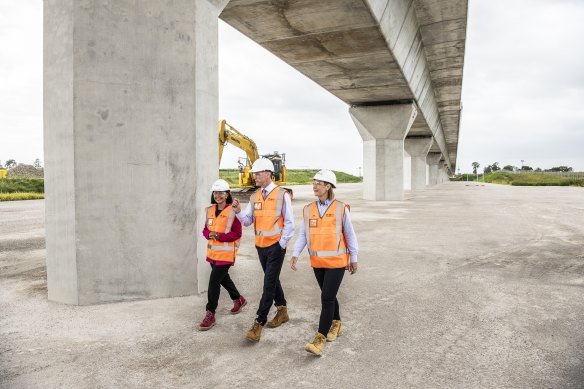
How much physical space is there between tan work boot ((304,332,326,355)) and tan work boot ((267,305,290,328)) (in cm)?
76

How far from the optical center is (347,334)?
4184mm

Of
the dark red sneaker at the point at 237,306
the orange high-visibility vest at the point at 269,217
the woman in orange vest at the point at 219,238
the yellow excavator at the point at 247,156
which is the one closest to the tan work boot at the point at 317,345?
the orange high-visibility vest at the point at 269,217

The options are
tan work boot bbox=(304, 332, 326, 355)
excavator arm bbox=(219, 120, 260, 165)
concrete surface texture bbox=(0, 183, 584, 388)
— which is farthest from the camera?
excavator arm bbox=(219, 120, 260, 165)

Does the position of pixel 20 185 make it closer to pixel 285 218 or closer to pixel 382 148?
pixel 382 148

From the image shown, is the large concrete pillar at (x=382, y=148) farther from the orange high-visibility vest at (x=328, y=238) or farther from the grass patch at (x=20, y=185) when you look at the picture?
the grass patch at (x=20, y=185)

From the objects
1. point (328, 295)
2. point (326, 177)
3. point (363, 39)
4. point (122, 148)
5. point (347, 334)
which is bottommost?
point (347, 334)

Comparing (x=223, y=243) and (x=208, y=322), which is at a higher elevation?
(x=223, y=243)

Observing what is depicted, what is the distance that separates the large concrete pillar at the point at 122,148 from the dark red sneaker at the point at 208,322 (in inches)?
53.8

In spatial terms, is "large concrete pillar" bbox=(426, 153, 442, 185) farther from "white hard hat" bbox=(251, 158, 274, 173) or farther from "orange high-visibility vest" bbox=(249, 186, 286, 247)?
"orange high-visibility vest" bbox=(249, 186, 286, 247)

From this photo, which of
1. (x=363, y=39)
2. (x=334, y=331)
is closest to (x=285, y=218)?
(x=334, y=331)

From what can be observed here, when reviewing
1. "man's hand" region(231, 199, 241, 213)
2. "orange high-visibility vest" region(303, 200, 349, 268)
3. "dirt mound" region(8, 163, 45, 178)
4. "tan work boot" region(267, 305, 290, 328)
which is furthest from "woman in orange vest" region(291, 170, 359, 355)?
"dirt mound" region(8, 163, 45, 178)

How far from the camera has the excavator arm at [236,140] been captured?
18.4m

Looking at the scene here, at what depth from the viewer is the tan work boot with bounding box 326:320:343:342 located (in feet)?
13.1

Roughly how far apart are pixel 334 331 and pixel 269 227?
129 cm
